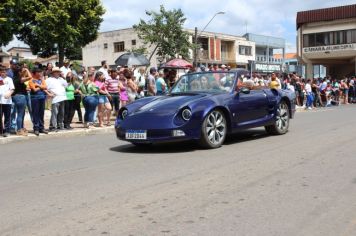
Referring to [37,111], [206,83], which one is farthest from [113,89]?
[206,83]

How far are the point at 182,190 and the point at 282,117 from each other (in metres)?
5.97

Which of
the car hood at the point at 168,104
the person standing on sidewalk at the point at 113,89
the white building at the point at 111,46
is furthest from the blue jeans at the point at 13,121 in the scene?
the white building at the point at 111,46

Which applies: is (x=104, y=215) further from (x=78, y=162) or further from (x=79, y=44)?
(x=79, y=44)

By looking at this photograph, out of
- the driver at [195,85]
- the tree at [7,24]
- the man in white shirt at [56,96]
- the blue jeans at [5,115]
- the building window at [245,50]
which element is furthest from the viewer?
the building window at [245,50]

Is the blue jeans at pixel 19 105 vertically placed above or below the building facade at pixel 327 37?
below

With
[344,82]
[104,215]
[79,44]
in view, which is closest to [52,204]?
[104,215]

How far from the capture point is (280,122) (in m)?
11.1

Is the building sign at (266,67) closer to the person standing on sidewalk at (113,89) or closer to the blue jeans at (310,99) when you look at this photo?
the blue jeans at (310,99)

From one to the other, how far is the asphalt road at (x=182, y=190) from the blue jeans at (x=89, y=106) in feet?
12.4

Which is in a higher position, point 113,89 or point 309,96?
point 113,89

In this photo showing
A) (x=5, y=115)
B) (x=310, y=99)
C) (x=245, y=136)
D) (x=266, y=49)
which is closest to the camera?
(x=245, y=136)

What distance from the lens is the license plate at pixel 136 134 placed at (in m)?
8.60

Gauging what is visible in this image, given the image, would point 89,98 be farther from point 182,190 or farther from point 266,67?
point 266,67

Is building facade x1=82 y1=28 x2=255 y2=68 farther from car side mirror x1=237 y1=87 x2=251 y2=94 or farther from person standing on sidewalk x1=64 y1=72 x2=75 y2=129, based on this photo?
car side mirror x1=237 y1=87 x2=251 y2=94
